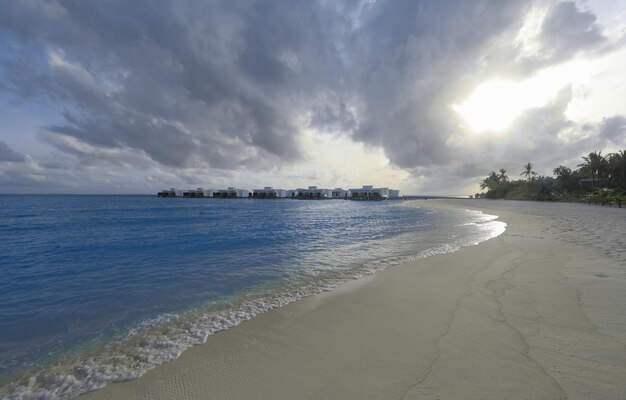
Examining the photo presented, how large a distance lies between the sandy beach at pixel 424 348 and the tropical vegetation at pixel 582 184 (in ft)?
215

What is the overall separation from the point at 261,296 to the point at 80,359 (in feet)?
12.1

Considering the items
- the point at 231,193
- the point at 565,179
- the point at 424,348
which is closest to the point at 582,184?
the point at 565,179

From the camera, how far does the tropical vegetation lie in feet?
182

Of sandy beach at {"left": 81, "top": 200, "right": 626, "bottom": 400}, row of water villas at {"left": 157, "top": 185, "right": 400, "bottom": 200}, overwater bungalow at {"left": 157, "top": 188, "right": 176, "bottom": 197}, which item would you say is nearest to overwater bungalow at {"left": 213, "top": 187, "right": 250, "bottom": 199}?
row of water villas at {"left": 157, "top": 185, "right": 400, "bottom": 200}

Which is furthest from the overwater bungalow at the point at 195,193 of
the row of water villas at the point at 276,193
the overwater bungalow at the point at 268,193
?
the overwater bungalow at the point at 268,193

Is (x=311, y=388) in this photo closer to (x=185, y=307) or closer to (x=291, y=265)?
(x=185, y=307)

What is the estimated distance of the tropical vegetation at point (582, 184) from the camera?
55.4m

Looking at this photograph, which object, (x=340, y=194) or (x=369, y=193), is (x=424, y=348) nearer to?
(x=369, y=193)

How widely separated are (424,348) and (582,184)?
111 m

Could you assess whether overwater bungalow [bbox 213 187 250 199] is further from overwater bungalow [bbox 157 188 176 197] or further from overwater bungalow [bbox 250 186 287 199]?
overwater bungalow [bbox 157 188 176 197]

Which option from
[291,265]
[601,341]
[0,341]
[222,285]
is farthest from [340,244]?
[0,341]

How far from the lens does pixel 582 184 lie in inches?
3034

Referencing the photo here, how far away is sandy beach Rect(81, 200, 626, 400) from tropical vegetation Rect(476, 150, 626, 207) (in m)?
65.5

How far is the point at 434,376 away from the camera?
3.21 meters
